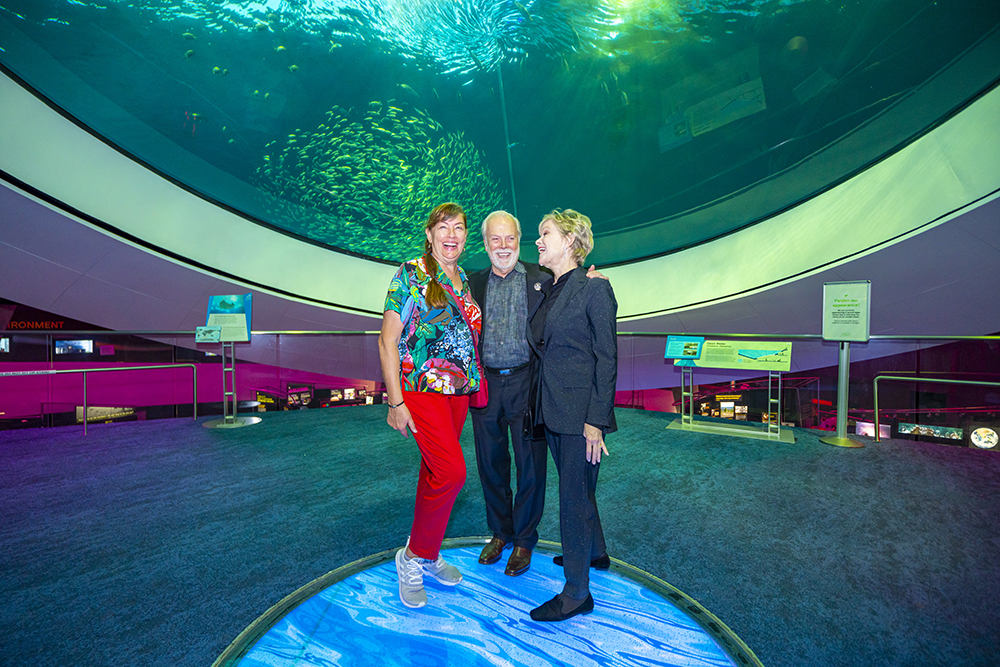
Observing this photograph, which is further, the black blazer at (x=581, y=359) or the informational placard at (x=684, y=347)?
the informational placard at (x=684, y=347)

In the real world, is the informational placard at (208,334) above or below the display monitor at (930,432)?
above

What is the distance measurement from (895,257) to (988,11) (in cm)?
304

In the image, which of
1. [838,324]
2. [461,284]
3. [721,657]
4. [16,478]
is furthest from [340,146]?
[721,657]

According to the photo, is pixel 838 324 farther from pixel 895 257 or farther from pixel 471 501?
pixel 471 501

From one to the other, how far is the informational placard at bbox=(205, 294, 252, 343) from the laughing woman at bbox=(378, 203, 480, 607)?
4814mm

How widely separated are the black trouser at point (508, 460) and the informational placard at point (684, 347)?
3.88 m

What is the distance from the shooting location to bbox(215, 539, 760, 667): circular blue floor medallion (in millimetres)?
1271

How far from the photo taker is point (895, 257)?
5.38 metres

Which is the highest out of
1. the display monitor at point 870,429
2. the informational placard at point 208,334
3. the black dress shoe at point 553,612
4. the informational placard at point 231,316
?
the informational placard at point 231,316

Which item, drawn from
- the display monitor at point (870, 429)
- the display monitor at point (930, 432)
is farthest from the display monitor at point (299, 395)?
the display monitor at point (930, 432)

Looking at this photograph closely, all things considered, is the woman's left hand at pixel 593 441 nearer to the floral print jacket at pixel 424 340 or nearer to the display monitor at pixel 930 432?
the floral print jacket at pixel 424 340

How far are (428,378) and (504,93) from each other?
9046 mm

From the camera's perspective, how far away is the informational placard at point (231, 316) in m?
5.32

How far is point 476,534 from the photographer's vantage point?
2.22 m
